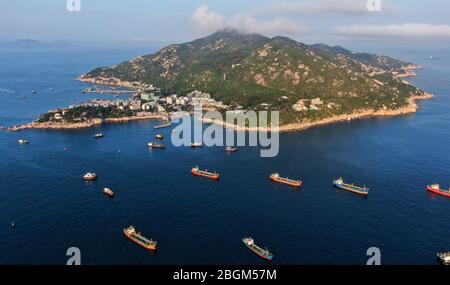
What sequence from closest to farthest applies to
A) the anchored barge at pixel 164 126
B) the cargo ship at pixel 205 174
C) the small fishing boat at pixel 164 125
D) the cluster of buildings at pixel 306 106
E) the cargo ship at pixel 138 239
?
the cargo ship at pixel 138 239, the cargo ship at pixel 205 174, the anchored barge at pixel 164 126, the small fishing boat at pixel 164 125, the cluster of buildings at pixel 306 106

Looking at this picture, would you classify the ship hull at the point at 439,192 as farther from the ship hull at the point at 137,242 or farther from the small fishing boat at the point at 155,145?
the small fishing boat at the point at 155,145

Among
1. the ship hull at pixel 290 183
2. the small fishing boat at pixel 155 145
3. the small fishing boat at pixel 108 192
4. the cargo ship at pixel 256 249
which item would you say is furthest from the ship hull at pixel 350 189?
the small fishing boat at pixel 155 145

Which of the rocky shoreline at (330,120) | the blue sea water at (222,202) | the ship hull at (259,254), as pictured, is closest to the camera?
the ship hull at (259,254)

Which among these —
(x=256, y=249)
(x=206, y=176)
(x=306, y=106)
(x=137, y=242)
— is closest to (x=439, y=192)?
(x=256, y=249)

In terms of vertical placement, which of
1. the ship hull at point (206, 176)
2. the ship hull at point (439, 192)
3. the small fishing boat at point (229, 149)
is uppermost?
the small fishing boat at point (229, 149)

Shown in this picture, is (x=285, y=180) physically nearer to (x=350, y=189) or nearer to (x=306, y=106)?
(x=350, y=189)

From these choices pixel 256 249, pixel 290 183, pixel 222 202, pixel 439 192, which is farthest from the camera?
pixel 290 183
